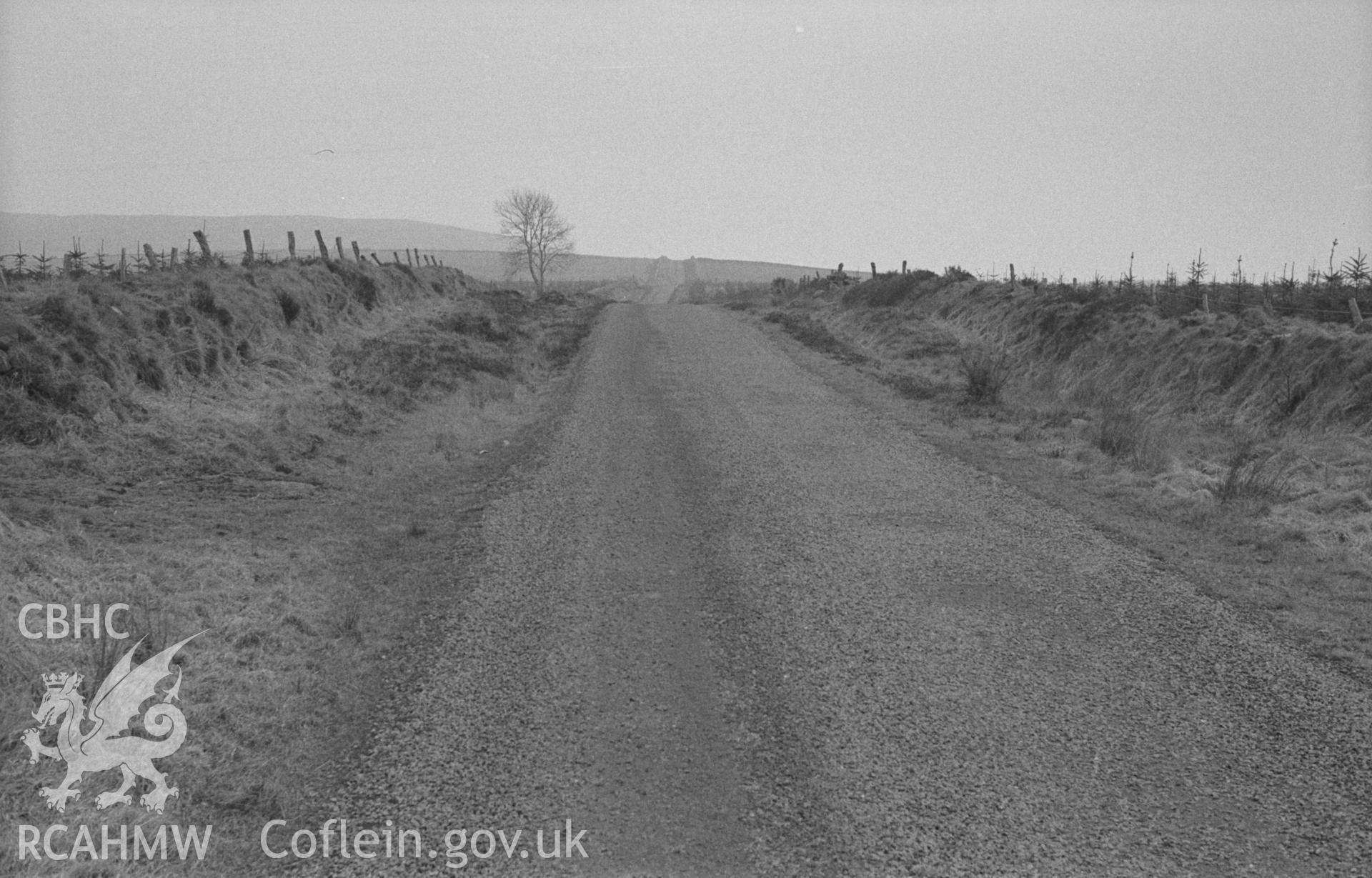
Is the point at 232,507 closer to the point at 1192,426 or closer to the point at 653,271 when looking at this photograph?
the point at 1192,426

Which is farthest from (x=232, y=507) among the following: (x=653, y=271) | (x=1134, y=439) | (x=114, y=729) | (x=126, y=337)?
(x=653, y=271)

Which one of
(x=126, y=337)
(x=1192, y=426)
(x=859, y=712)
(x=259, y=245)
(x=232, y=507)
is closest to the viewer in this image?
(x=859, y=712)

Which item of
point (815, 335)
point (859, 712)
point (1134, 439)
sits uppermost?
point (815, 335)

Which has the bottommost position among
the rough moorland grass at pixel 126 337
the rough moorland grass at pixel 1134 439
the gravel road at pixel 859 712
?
the gravel road at pixel 859 712

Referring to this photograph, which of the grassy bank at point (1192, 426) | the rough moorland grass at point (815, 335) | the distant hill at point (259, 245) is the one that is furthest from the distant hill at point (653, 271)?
the grassy bank at point (1192, 426)

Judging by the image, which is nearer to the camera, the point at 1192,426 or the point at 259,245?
the point at 1192,426

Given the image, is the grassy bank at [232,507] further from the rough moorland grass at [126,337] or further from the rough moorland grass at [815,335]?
the rough moorland grass at [815,335]

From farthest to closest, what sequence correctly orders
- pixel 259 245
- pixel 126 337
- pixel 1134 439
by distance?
1. pixel 259 245
2. pixel 126 337
3. pixel 1134 439

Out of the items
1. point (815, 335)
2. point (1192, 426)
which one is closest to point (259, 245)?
point (815, 335)

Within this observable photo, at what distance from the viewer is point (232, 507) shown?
367 inches

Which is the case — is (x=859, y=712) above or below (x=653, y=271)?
below

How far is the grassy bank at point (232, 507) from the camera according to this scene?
193 inches

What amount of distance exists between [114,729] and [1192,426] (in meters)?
14.5

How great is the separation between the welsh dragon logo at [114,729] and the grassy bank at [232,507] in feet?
0.22
